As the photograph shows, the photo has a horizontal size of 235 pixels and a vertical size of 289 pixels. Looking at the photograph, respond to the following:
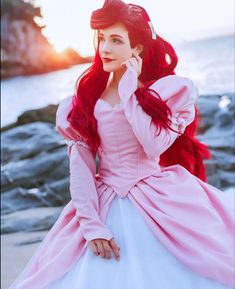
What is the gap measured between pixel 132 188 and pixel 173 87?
0.83ft

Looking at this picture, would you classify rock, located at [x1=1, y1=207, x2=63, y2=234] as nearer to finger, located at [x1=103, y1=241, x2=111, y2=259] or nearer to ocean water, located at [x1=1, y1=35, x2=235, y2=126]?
ocean water, located at [x1=1, y1=35, x2=235, y2=126]

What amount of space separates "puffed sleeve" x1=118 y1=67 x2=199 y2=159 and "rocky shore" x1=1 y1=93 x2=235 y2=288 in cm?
207

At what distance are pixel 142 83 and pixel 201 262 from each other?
47cm

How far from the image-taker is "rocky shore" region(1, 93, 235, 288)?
11.7 ft

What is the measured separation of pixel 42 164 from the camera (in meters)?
4.15

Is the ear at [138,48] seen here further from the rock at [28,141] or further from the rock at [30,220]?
the rock at [28,141]

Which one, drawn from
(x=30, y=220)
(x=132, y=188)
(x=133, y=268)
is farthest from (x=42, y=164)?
(x=133, y=268)

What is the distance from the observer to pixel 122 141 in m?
1.28

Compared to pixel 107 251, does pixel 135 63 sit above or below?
above

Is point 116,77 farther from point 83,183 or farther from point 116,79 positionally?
point 83,183

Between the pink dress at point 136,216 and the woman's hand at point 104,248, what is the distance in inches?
0.4

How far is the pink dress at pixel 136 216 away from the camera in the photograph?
113cm

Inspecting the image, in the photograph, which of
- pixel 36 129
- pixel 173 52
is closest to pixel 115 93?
pixel 173 52

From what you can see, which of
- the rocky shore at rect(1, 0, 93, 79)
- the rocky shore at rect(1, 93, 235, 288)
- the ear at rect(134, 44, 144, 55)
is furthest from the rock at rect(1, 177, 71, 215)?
the ear at rect(134, 44, 144, 55)
